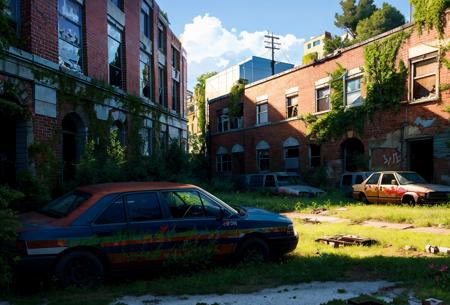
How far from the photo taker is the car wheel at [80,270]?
5.83 m

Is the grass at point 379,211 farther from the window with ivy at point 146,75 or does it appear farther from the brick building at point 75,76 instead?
the window with ivy at point 146,75

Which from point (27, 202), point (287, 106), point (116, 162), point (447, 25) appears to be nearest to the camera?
point (27, 202)

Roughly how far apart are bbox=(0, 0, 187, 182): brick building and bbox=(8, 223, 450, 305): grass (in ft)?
9.51

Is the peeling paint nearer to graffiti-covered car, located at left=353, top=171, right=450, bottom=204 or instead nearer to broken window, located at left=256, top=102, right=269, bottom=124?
graffiti-covered car, located at left=353, top=171, right=450, bottom=204

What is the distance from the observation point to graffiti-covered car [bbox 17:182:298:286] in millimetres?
5832

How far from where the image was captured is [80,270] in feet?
19.6

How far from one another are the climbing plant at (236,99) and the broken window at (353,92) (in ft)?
36.1

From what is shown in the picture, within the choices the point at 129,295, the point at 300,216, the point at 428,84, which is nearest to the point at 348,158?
the point at 428,84

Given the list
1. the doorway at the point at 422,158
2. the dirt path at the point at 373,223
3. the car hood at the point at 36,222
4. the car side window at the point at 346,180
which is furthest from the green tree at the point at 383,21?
the car hood at the point at 36,222

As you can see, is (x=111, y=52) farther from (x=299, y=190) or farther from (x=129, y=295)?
(x=129, y=295)

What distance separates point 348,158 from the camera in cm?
2292

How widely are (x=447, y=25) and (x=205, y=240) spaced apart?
15.9 metres

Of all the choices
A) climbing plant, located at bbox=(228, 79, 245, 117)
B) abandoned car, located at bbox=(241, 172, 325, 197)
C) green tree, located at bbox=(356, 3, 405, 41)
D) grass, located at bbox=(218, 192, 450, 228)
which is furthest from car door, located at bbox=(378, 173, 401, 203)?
green tree, located at bbox=(356, 3, 405, 41)

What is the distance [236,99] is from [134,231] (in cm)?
2673
